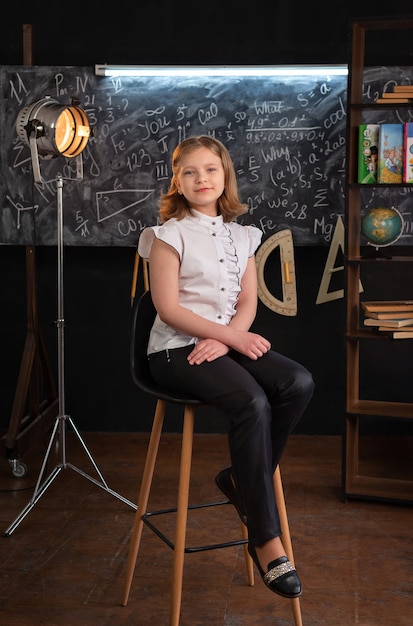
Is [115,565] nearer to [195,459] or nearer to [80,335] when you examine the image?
[195,459]

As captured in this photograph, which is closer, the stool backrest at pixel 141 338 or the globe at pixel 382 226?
the stool backrest at pixel 141 338

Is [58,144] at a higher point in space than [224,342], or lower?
higher

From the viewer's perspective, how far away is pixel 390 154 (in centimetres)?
334

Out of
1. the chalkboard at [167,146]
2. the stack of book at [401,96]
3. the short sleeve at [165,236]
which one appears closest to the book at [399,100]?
the stack of book at [401,96]

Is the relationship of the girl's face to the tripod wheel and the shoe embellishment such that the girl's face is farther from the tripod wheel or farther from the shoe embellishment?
the tripod wheel

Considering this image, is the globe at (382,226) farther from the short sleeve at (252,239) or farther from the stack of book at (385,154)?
the short sleeve at (252,239)

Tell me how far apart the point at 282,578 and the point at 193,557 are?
770mm

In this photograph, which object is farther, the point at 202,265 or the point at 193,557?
the point at 193,557

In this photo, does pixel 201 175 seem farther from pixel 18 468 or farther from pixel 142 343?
pixel 18 468

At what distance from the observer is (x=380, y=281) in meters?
4.26

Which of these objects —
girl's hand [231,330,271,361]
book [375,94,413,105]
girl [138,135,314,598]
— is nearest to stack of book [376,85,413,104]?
book [375,94,413,105]

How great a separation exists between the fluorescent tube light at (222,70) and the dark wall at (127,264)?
0.09 metres

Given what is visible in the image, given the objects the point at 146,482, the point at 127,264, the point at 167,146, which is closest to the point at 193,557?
the point at 146,482

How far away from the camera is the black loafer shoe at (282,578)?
2.19 m
